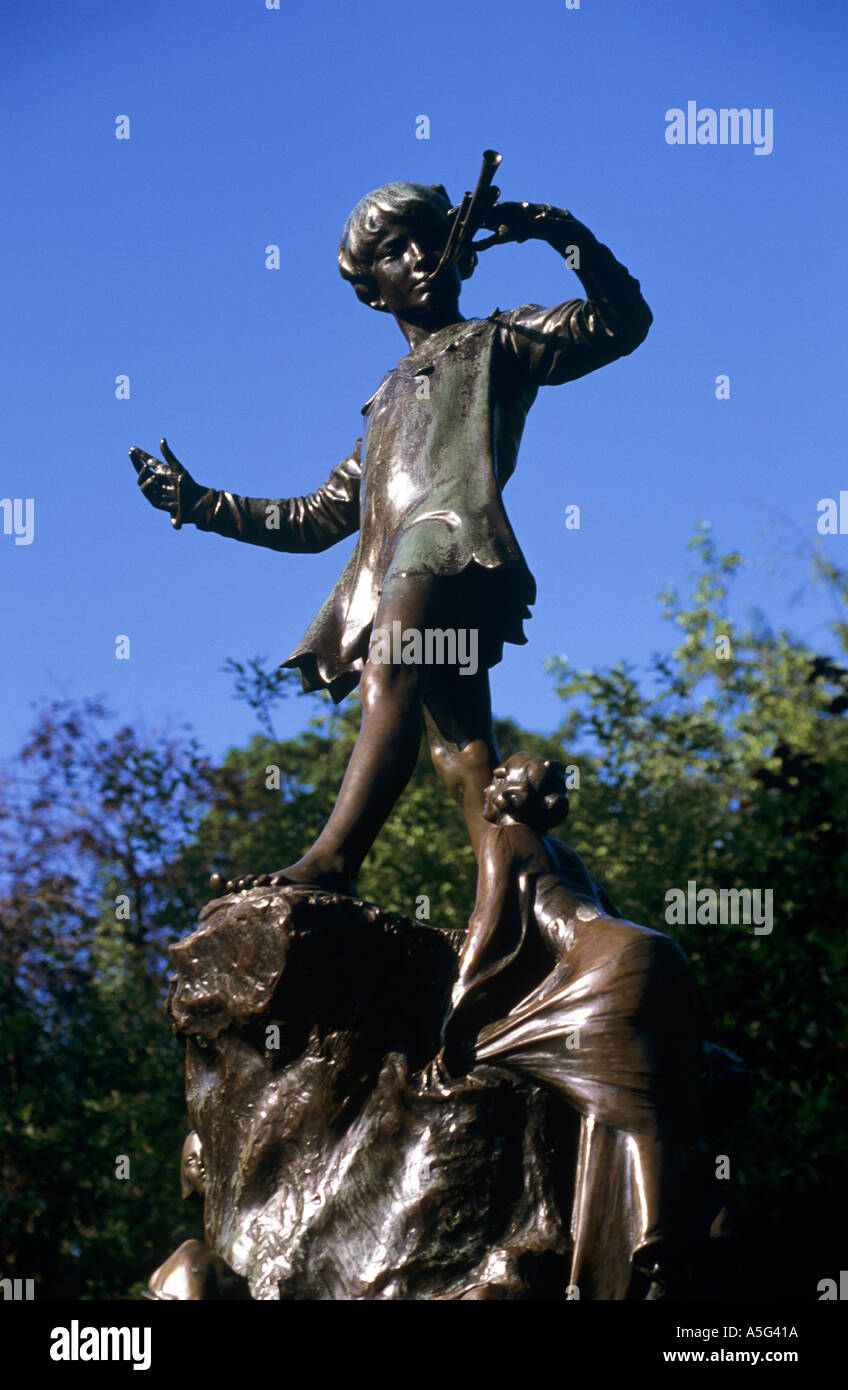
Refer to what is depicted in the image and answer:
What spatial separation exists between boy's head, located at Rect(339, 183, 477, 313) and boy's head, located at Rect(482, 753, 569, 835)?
1.79 meters

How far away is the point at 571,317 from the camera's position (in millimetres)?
4609

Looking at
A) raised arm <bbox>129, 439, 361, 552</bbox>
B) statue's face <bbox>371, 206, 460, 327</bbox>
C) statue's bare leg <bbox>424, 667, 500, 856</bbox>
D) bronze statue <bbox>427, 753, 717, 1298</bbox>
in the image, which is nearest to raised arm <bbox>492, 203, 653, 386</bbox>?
statue's face <bbox>371, 206, 460, 327</bbox>

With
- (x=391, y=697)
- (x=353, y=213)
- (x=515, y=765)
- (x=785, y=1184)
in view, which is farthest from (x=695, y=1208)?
(x=785, y=1184)

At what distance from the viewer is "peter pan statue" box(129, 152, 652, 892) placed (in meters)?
4.26

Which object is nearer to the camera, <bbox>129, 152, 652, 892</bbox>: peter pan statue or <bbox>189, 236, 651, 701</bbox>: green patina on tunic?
<bbox>129, 152, 652, 892</bbox>: peter pan statue

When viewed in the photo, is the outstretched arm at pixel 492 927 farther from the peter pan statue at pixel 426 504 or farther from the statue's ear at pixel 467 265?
the statue's ear at pixel 467 265

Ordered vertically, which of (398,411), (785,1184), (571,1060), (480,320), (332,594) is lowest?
(785,1184)

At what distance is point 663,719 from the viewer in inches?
523

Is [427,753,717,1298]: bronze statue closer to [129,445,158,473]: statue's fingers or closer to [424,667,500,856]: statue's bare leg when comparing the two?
[424,667,500,856]: statue's bare leg

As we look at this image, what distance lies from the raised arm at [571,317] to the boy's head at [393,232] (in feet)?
1.12

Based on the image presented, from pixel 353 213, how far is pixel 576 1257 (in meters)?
3.36

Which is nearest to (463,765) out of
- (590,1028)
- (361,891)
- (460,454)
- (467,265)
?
(460,454)
